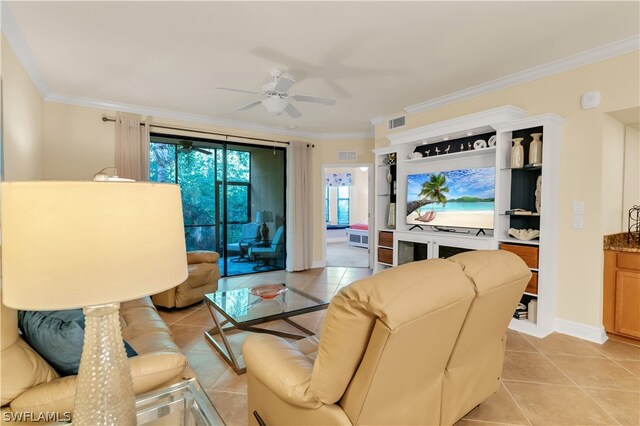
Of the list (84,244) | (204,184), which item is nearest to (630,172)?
(84,244)

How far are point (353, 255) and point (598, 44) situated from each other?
18.9ft

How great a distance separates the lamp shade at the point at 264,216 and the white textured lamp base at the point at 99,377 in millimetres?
4956

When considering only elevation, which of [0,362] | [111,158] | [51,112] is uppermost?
[51,112]

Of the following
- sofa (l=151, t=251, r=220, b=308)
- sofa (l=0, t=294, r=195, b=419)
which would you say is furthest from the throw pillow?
sofa (l=151, t=251, r=220, b=308)

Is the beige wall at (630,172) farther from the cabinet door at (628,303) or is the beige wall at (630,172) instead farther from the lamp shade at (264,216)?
the lamp shade at (264,216)

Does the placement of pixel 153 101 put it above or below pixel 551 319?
above

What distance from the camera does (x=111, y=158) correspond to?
4.39 meters

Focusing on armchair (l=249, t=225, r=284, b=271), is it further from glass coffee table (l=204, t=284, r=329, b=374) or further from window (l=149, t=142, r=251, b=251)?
glass coffee table (l=204, t=284, r=329, b=374)

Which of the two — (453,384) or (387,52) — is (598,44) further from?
(453,384)

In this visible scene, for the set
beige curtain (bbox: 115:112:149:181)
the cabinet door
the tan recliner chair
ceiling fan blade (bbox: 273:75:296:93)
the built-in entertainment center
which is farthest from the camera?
beige curtain (bbox: 115:112:149:181)

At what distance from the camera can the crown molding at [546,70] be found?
9.07 ft

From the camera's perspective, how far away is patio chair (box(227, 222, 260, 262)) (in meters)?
5.53

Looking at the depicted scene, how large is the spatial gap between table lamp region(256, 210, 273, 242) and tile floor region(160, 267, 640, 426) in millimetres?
2634

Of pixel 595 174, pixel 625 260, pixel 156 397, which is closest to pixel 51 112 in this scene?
pixel 156 397
